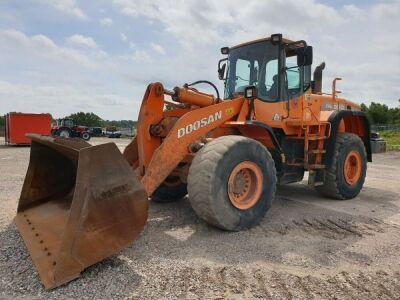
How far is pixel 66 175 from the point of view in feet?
18.2

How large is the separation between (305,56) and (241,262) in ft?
11.1

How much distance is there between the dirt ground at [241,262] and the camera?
3.28 metres

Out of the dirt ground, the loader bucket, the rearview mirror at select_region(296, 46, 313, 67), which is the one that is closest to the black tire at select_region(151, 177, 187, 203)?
the dirt ground

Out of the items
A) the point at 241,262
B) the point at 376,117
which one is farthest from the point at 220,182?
the point at 376,117

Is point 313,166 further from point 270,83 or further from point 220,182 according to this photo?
point 220,182

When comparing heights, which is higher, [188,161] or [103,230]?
[188,161]

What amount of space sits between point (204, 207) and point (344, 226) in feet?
6.70

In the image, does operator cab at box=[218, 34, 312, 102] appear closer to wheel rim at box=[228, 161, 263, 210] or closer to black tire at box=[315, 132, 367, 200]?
black tire at box=[315, 132, 367, 200]

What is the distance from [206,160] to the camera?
4574 mm

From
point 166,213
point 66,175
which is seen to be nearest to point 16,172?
point 66,175

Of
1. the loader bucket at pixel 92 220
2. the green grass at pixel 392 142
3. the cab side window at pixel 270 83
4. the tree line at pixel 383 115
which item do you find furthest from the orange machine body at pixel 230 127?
the tree line at pixel 383 115

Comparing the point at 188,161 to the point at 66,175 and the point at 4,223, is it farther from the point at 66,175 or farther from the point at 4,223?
the point at 4,223

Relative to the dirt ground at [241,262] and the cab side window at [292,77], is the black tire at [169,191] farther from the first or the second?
the cab side window at [292,77]

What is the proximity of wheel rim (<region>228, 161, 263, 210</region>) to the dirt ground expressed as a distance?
1.22ft
